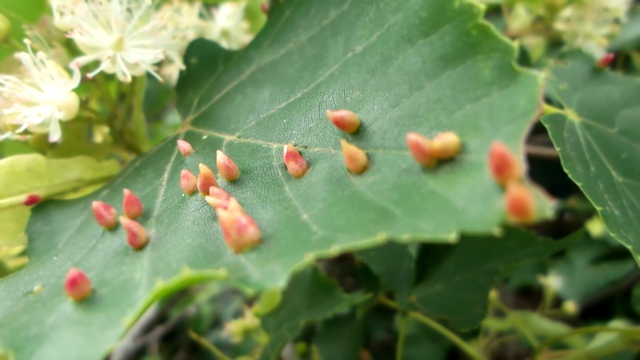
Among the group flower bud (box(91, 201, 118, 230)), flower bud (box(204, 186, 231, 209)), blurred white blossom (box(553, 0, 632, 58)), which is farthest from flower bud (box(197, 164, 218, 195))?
blurred white blossom (box(553, 0, 632, 58))

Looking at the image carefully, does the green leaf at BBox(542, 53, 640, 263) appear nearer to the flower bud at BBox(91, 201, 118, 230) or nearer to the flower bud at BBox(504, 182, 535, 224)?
the flower bud at BBox(504, 182, 535, 224)

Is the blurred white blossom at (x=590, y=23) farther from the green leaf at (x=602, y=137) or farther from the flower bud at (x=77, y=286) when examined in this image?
the flower bud at (x=77, y=286)

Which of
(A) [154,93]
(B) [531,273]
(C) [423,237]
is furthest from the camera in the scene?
(B) [531,273]

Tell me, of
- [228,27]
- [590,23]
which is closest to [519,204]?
[228,27]

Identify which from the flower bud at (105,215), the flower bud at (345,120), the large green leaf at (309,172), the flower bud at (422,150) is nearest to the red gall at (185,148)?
the large green leaf at (309,172)

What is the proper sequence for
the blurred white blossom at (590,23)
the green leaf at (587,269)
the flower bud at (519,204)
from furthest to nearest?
the green leaf at (587,269), the blurred white blossom at (590,23), the flower bud at (519,204)

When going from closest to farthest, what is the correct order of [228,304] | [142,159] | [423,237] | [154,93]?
1. [423,237]
2. [142,159]
3. [154,93]
4. [228,304]

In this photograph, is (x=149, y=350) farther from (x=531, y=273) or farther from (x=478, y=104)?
Answer: (x=478, y=104)

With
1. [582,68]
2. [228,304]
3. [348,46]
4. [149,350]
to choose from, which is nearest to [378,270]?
[348,46]
